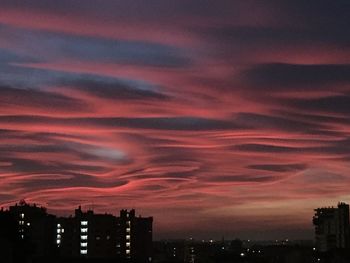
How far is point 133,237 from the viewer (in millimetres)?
155375

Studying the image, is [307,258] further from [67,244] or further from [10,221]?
[10,221]

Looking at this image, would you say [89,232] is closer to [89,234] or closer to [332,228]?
[89,234]

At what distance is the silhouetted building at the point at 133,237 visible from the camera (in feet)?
474

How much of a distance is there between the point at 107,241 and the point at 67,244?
7.94 m

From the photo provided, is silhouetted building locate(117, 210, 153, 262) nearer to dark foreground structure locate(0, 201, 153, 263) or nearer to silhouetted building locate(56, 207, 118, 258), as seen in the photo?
dark foreground structure locate(0, 201, 153, 263)

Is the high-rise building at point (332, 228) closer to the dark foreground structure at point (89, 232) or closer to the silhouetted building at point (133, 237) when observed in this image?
the silhouetted building at point (133, 237)

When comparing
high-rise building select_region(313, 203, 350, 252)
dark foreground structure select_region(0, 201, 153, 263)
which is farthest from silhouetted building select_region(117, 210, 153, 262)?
high-rise building select_region(313, 203, 350, 252)

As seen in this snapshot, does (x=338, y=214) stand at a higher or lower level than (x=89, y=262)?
higher

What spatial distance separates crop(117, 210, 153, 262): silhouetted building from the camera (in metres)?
145

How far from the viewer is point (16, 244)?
4478cm

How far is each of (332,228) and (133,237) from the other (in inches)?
1933

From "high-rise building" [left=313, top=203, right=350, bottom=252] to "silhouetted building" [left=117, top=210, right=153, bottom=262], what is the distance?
41999mm

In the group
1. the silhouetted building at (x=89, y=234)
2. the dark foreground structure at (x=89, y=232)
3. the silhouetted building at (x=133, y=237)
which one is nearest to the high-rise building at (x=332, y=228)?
the silhouetted building at (x=133, y=237)

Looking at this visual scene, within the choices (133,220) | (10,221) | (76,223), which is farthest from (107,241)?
(10,221)
